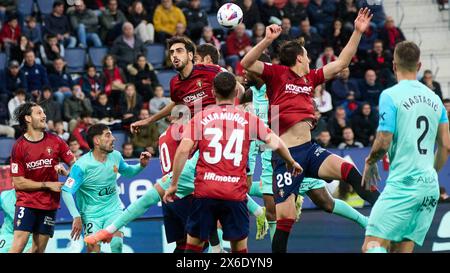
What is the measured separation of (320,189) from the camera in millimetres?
13117

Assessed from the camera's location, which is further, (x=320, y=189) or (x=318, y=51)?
(x=318, y=51)

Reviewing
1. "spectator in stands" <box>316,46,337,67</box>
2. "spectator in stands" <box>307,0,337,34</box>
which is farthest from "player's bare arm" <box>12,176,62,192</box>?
"spectator in stands" <box>307,0,337,34</box>

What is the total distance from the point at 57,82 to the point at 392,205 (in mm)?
12698

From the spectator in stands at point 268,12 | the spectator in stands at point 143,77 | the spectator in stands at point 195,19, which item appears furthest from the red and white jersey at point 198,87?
the spectator in stands at point 268,12

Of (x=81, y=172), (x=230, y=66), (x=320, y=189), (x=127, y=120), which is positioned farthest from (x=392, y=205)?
(x=230, y=66)

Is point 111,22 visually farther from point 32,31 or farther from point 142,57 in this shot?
point 32,31

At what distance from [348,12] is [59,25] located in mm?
6771

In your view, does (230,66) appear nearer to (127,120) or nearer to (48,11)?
(127,120)

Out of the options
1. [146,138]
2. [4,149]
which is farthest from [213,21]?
[4,149]

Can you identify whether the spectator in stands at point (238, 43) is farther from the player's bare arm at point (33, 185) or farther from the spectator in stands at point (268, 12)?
the player's bare arm at point (33, 185)

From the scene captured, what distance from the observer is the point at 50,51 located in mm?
21484

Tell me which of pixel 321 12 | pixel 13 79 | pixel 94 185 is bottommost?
pixel 94 185

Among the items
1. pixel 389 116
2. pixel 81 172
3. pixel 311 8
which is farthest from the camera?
pixel 311 8

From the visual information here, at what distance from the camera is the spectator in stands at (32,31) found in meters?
21.7
